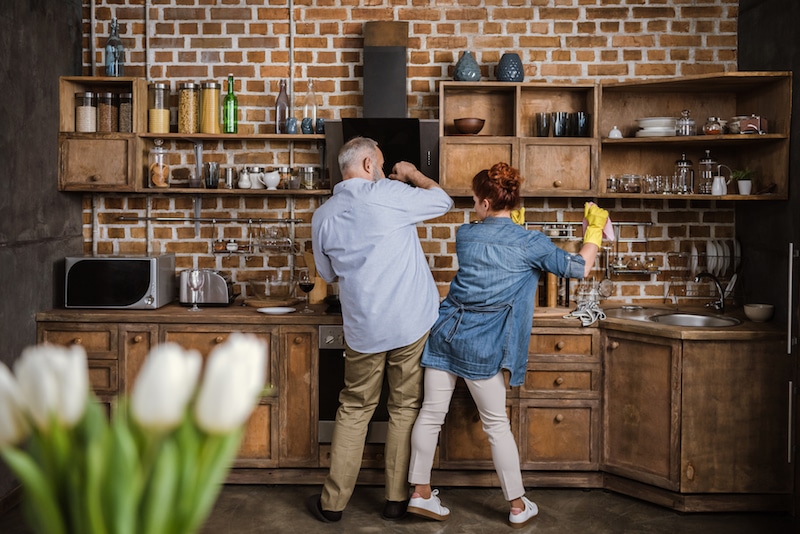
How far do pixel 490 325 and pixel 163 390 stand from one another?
9.22 feet

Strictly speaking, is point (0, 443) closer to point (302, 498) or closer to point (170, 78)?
point (302, 498)

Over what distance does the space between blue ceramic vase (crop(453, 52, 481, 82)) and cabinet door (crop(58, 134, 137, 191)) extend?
1798 millimetres

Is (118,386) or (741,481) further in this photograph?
(118,386)

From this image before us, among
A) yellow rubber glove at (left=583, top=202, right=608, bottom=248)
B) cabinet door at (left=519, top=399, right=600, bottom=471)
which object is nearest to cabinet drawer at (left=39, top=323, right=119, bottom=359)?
cabinet door at (left=519, top=399, right=600, bottom=471)

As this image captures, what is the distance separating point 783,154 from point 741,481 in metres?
1.59

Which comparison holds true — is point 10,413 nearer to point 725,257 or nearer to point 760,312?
point 760,312

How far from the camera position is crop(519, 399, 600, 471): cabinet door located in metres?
4.06

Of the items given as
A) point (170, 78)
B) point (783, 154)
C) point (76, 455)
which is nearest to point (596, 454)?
point (783, 154)

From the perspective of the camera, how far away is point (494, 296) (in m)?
3.57

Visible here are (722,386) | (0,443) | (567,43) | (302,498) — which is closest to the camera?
(0,443)

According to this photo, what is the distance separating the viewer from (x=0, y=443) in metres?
0.89

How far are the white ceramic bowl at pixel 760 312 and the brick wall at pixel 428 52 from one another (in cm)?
69

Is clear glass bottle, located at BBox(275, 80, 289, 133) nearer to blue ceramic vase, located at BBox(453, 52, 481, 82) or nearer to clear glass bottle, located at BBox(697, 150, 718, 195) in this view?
blue ceramic vase, located at BBox(453, 52, 481, 82)

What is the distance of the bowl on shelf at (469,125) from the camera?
434 cm
